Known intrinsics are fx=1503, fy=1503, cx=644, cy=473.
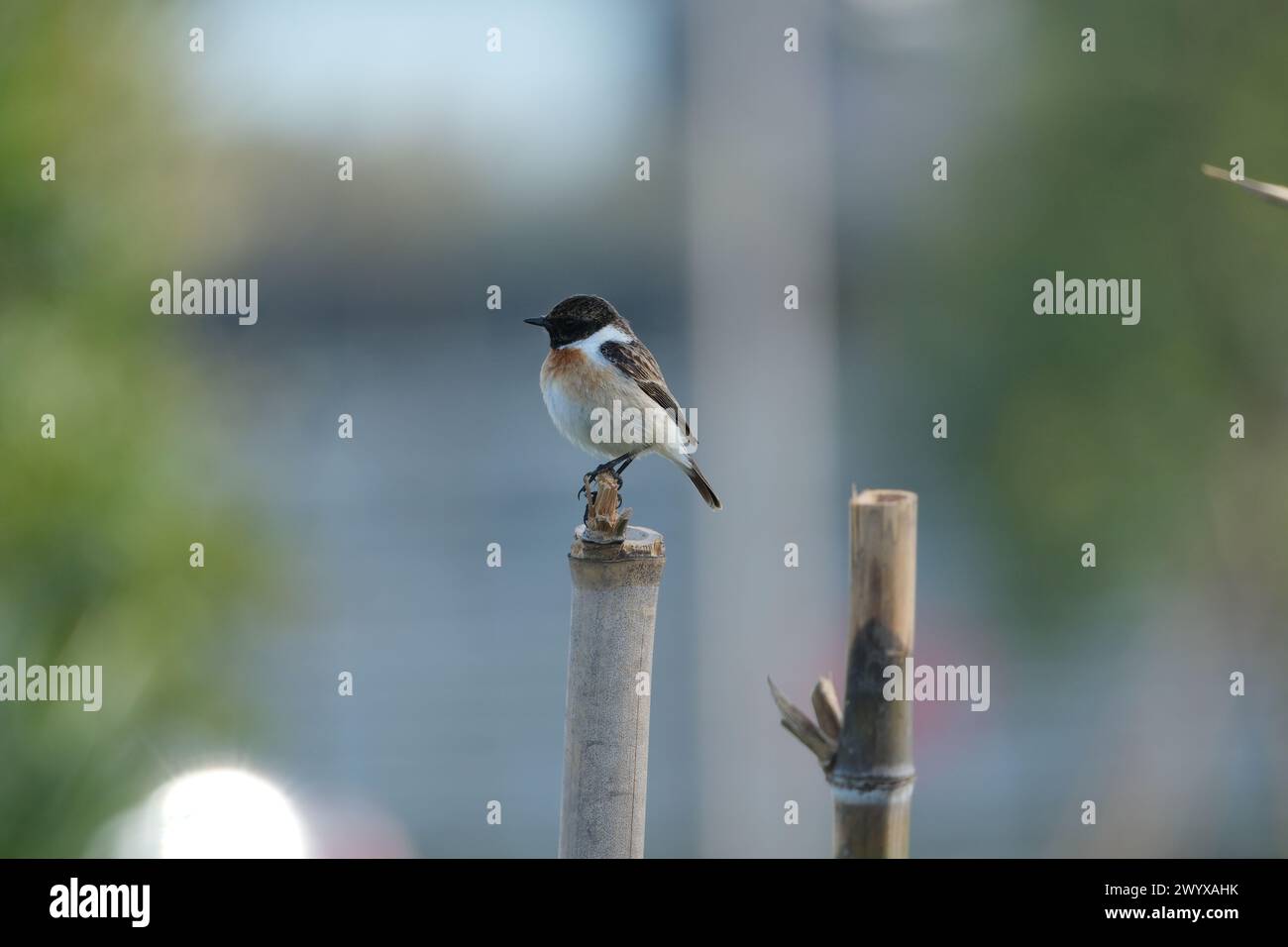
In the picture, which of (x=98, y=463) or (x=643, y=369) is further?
(x=643, y=369)

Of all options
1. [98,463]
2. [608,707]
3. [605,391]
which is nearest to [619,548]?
[608,707]

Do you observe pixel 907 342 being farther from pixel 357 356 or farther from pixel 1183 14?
pixel 357 356

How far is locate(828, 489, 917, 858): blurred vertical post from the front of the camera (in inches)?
95.8

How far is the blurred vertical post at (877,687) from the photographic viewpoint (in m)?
2.43

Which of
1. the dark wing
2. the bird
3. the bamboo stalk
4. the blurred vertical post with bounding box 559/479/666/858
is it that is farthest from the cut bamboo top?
the dark wing

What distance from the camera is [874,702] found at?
2.51 meters

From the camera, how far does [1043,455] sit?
650 centimetres

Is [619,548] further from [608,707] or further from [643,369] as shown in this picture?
[643,369]

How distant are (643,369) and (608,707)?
2053 mm

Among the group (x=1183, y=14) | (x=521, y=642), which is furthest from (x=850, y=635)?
(x=521, y=642)

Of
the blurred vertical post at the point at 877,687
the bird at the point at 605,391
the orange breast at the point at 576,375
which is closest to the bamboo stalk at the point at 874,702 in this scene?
the blurred vertical post at the point at 877,687

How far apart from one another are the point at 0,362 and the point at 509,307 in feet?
33.4

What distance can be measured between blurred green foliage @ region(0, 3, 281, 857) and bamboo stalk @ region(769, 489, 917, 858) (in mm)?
2090

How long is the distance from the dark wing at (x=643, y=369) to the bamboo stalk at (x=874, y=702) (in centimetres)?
209
